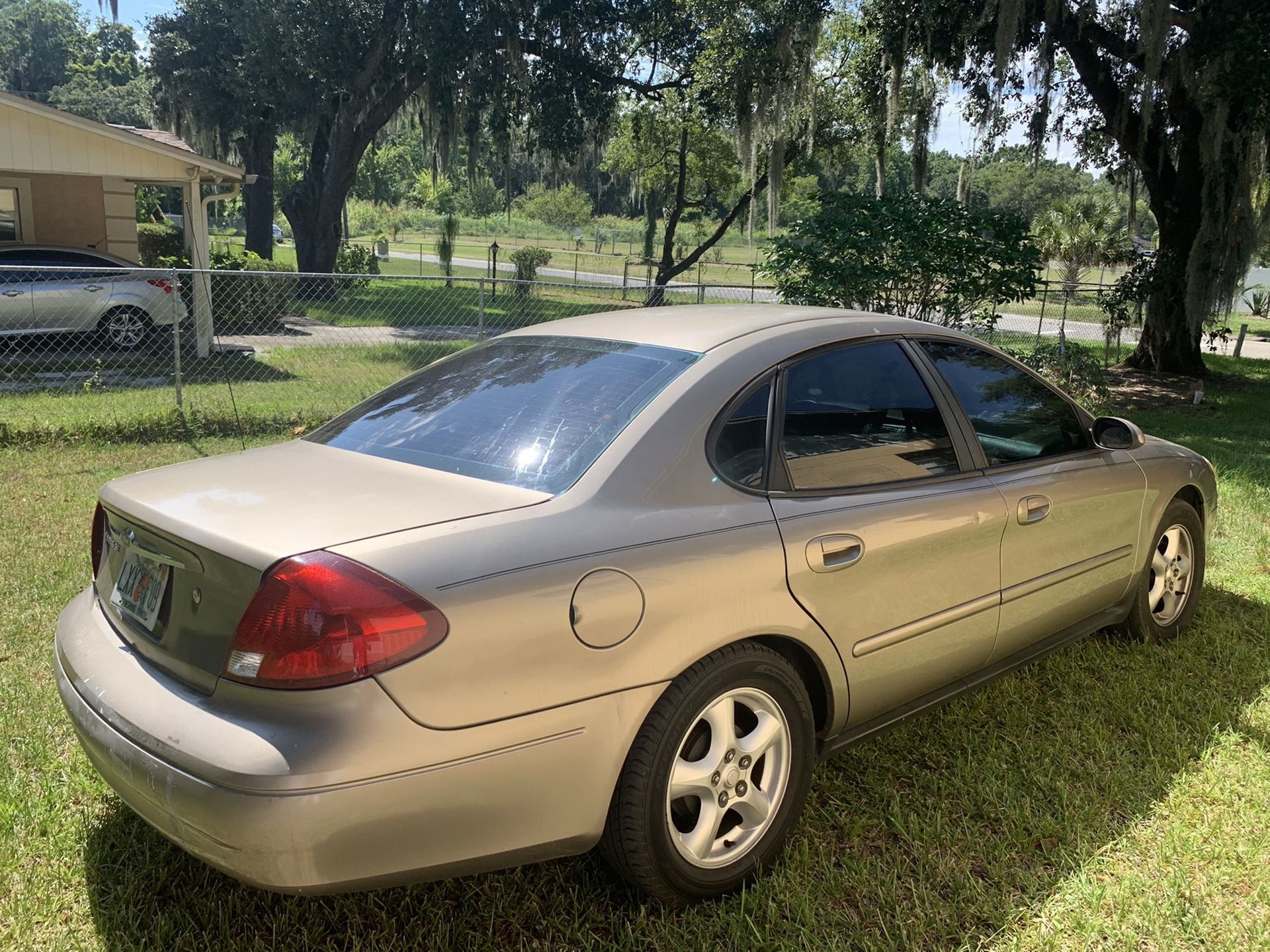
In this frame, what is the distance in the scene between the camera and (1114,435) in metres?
3.97

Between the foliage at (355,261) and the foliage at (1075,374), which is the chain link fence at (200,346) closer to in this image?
the foliage at (1075,374)

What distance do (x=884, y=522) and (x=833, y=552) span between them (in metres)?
0.26

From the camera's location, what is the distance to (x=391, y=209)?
64.6m

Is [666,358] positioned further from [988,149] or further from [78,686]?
[988,149]

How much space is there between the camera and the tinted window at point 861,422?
290 cm

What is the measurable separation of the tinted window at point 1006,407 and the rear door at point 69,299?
11861 mm

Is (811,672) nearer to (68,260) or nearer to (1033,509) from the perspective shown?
(1033,509)

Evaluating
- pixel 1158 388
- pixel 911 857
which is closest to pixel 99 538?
pixel 911 857

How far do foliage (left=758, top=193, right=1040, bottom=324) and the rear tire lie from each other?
4.43 m

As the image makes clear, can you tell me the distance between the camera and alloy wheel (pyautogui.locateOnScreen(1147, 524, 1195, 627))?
14.5 feet

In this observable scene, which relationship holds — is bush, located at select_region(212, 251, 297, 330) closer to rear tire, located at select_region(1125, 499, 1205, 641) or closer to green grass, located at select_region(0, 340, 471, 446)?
green grass, located at select_region(0, 340, 471, 446)

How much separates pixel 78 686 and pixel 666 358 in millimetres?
1766

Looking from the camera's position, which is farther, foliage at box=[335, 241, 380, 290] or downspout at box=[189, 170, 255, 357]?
foliage at box=[335, 241, 380, 290]

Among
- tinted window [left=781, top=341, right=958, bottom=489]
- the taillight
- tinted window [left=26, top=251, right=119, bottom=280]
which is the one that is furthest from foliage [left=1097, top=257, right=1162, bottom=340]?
the taillight
